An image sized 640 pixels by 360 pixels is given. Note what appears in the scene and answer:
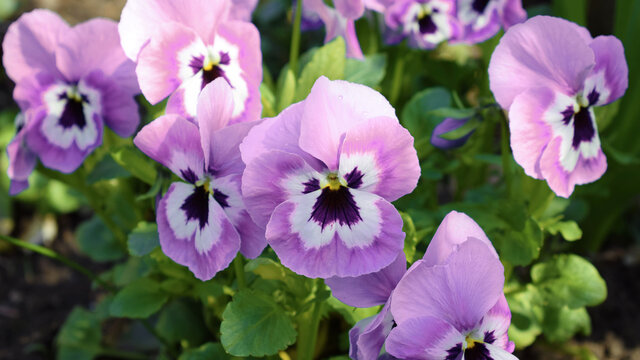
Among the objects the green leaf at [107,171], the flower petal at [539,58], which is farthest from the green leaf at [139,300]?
the flower petal at [539,58]

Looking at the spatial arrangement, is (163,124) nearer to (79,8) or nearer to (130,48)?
(130,48)

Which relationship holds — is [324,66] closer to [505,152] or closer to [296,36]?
[296,36]

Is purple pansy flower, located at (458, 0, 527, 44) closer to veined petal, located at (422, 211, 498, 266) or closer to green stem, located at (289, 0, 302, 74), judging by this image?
green stem, located at (289, 0, 302, 74)

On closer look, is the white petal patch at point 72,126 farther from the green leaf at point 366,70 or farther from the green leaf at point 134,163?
the green leaf at point 366,70

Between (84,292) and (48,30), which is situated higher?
(48,30)

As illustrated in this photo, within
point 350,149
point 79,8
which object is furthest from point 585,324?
point 79,8

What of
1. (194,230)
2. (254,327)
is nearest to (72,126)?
(194,230)
